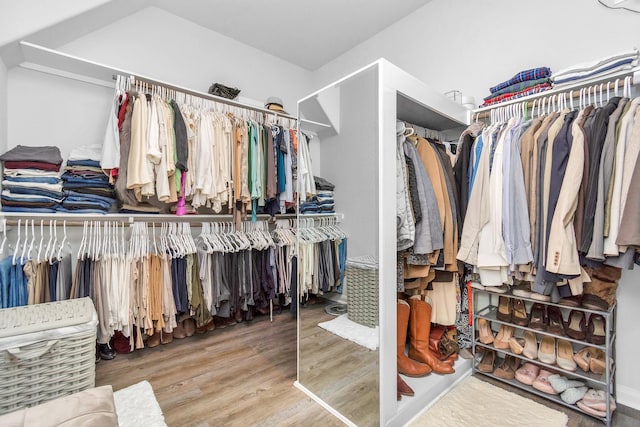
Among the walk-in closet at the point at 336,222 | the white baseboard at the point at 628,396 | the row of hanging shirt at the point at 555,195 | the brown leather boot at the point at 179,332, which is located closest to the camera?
A: the row of hanging shirt at the point at 555,195

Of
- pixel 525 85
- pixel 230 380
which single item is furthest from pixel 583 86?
pixel 230 380

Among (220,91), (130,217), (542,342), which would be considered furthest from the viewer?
(220,91)

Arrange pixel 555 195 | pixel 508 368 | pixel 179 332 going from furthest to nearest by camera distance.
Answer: pixel 179 332, pixel 508 368, pixel 555 195

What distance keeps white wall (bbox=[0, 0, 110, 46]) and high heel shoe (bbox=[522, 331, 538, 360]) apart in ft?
11.6

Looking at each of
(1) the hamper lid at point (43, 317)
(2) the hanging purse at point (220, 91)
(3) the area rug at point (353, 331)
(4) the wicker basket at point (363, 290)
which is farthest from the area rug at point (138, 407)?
(2) the hanging purse at point (220, 91)

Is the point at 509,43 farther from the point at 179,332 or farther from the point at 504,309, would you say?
the point at 179,332

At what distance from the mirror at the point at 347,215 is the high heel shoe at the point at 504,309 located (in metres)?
1.02

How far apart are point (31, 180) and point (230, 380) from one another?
1.83m

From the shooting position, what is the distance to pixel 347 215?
1.67m

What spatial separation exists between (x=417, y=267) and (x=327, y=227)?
1.92 ft

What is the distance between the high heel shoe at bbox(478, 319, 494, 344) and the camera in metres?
1.98

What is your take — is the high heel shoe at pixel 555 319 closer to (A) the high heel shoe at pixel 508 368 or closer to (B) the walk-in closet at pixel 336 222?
(B) the walk-in closet at pixel 336 222

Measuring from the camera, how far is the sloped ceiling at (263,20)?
188 cm

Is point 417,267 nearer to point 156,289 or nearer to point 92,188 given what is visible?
point 156,289
